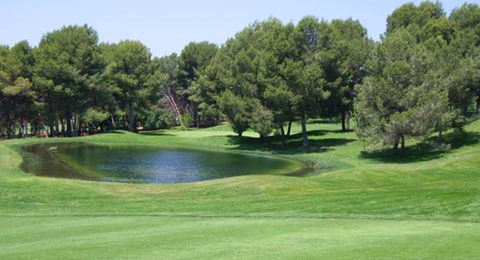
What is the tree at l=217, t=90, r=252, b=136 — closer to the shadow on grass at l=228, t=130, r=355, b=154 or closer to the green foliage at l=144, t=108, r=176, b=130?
the shadow on grass at l=228, t=130, r=355, b=154

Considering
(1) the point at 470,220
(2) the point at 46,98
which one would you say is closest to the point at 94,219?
(1) the point at 470,220

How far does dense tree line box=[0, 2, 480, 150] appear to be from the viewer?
1672 inches

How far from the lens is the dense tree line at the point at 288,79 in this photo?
42.5 metres

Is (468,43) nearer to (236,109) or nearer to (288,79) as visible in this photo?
(288,79)

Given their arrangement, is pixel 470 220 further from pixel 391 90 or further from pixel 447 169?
pixel 391 90

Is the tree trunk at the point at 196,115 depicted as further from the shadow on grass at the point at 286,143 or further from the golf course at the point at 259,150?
the shadow on grass at the point at 286,143

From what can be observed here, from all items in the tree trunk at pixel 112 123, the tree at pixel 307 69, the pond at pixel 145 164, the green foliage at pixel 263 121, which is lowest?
the pond at pixel 145 164

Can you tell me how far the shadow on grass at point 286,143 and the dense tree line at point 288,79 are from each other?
178 cm

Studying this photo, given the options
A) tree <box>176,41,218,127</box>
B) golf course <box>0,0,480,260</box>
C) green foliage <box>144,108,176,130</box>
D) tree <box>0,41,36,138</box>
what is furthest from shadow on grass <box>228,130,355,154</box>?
tree <box>176,41,218,127</box>

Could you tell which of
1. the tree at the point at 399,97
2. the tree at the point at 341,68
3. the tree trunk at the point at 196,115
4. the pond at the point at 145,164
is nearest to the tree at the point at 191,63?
the tree trunk at the point at 196,115

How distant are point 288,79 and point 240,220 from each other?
39.3m

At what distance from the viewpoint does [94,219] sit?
14.9 m

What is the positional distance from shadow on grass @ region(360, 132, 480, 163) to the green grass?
1386cm

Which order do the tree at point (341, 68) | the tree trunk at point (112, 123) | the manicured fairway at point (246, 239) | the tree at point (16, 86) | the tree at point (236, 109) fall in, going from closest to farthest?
the manicured fairway at point (246, 239), the tree at point (341, 68), the tree at point (236, 109), the tree at point (16, 86), the tree trunk at point (112, 123)
